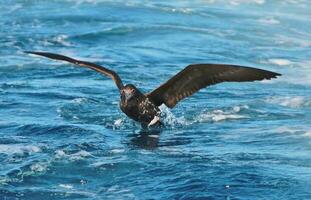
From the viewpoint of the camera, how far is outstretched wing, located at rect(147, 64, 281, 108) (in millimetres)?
11898

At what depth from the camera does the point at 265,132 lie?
12195 millimetres

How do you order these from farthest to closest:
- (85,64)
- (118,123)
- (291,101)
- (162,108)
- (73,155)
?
(291,101), (118,123), (162,108), (85,64), (73,155)

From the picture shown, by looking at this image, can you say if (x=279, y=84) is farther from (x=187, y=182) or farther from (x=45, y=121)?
(x=187, y=182)

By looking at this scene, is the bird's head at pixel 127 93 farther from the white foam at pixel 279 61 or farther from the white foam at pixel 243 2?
the white foam at pixel 243 2

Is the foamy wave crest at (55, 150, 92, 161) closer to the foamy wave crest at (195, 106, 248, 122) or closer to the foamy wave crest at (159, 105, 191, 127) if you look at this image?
the foamy wave crest at (159, 105, 191, 127)

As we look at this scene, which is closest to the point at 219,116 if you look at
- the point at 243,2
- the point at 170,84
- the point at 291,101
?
the point at 170,84

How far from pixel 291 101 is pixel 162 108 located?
295 cm

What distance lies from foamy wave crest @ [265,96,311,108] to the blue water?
0.05 meters

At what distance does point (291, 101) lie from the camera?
14586 mm

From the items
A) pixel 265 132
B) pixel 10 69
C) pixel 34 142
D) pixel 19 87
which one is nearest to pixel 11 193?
pixel 34 142

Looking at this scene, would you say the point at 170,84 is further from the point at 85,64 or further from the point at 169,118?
the point at 85,64

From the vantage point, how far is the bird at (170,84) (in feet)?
39.2

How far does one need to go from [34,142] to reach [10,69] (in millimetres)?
5891

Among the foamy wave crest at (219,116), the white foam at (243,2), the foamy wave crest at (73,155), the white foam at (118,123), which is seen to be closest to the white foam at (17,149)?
the foamy wave crest at (73,155)
